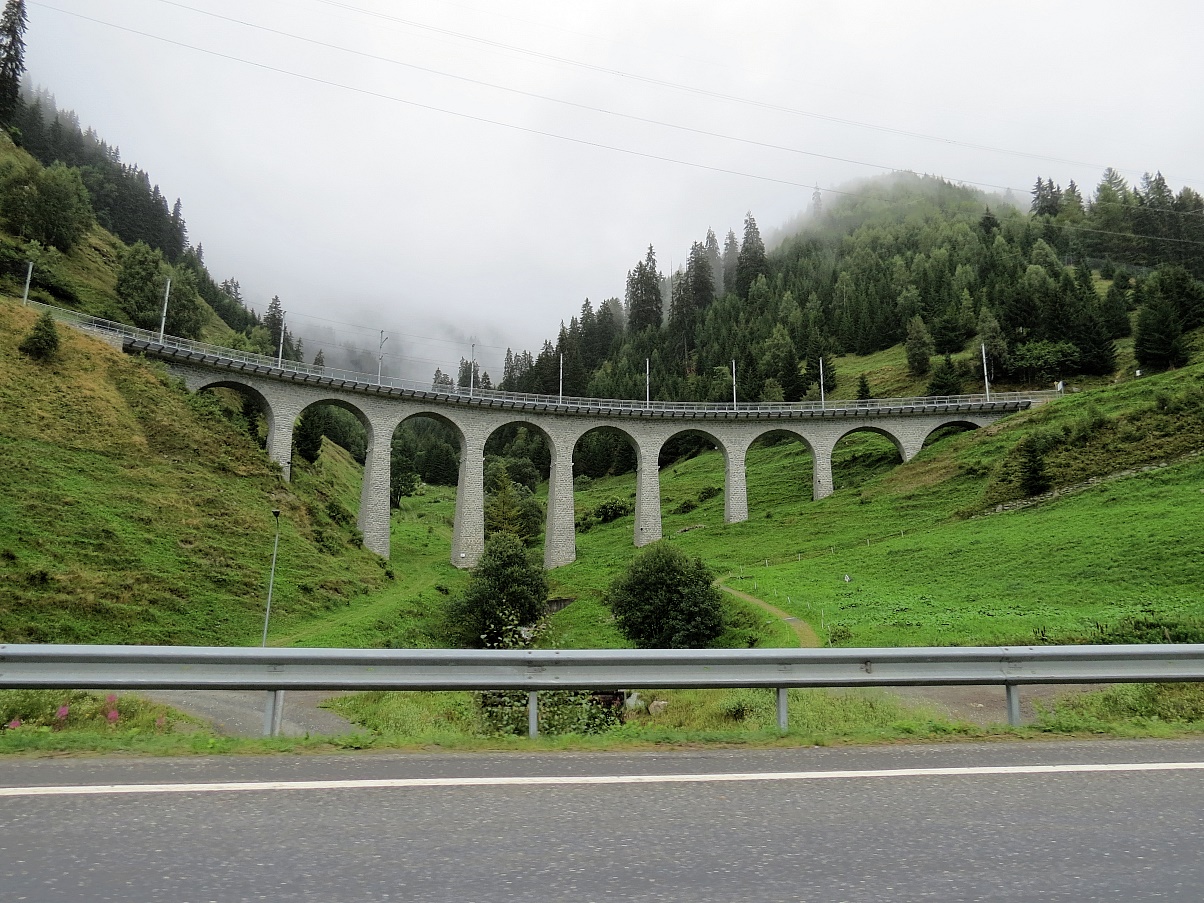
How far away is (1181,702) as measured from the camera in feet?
29.3

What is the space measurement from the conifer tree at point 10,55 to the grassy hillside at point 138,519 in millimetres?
84792

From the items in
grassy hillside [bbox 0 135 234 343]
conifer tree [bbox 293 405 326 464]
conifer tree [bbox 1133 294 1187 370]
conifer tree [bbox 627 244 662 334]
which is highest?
conifer tree [bbox 627 244 662 334]

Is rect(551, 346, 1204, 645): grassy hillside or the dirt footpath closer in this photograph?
the dirt footpath

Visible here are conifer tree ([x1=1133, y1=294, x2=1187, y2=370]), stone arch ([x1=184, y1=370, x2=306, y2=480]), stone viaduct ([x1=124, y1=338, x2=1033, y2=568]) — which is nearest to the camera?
stone arch ([x1=184, y1=370, x2=306, y2=480])

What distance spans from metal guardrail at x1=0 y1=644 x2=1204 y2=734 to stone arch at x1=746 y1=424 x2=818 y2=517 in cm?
6079

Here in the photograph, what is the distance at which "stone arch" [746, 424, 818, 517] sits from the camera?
7244cm

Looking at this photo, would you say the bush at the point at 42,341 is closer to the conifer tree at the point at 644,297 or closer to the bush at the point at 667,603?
the bush at the point at 667,603

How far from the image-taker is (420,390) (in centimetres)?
6053

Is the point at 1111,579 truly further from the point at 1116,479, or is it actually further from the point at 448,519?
the point at 448,519

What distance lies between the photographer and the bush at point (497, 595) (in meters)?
36.3

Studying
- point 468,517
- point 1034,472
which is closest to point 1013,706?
point 1034,472

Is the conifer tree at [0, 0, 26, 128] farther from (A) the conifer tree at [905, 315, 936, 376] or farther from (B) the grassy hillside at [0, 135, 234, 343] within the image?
(A) the conifer tree at [905, 315, 936, 376]

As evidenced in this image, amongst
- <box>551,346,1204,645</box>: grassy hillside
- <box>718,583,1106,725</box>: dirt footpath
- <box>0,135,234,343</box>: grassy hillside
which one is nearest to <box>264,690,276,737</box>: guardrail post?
<box>718,583,1106,725</box>: dirt footpath

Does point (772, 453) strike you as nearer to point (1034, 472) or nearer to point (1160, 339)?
point (1160, 339)
